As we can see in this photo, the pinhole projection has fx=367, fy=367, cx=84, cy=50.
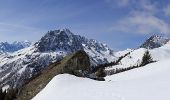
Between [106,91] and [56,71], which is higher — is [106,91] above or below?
below

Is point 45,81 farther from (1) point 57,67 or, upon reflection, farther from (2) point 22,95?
(1) point 57,67

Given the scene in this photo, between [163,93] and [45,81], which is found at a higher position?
[45,81]


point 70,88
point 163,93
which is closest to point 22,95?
point 70,88

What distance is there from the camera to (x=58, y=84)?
33.5 meters

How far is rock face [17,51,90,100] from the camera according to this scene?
3928 cm

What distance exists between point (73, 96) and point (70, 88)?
11.7ft

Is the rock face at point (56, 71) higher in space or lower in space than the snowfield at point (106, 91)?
higher

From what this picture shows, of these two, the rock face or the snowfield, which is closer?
the snowfield

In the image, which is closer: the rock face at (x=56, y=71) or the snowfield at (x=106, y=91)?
the snowfield at (x=106, y=91)

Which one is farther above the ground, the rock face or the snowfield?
the rock face

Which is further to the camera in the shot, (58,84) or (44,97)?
(58,84)

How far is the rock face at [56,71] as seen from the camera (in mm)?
39278

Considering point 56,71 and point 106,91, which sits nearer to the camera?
point 106,91

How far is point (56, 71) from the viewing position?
45938 mm
